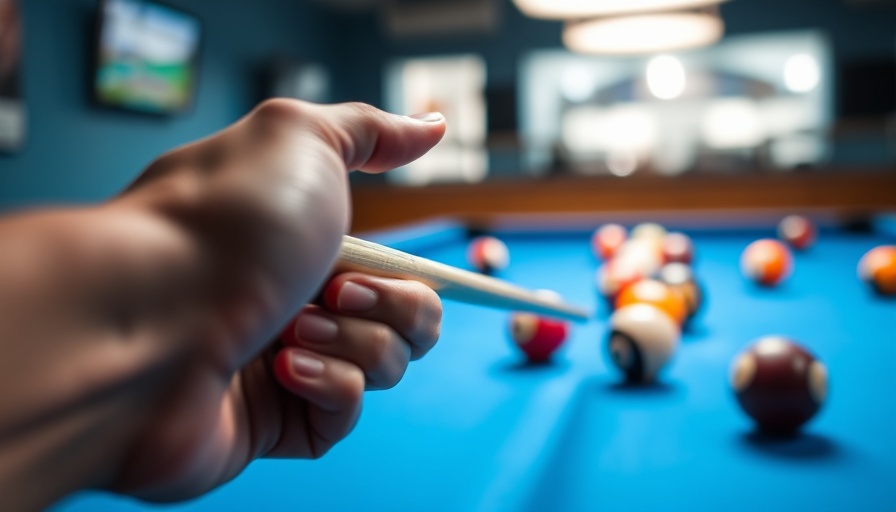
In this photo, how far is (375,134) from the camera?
59 centimetres

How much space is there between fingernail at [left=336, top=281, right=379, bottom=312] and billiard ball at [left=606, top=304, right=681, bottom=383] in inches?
28.4

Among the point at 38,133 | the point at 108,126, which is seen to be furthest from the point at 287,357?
the point at 108,126

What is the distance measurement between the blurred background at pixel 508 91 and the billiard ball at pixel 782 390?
2.23 metres

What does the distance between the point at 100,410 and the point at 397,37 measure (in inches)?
298

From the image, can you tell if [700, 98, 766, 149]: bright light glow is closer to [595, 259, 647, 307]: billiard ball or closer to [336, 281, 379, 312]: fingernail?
[595, 259, 647, 307]: billiard ball

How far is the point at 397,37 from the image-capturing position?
7.55 meters

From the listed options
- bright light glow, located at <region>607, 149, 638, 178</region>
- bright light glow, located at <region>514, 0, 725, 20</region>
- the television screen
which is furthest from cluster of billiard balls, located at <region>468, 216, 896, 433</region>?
bright light glow, located at <region>607, 149, 638, 178</region>

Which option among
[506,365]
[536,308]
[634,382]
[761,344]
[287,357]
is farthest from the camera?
[506,365]

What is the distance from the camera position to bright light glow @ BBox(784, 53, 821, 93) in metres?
9.72

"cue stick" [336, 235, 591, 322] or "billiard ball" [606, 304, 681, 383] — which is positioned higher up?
"cue stick" [336, 235, 591, 322]

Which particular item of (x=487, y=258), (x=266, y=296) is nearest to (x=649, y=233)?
(x=487, y=258)

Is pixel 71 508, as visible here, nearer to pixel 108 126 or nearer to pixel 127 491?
Result: pixel 127 491

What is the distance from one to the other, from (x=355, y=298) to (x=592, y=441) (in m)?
0.51

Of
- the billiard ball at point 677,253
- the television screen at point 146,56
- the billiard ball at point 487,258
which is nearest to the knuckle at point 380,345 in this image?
the billiard ball at point 487,258
